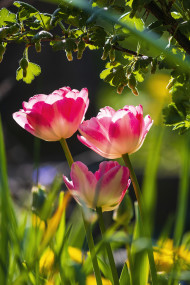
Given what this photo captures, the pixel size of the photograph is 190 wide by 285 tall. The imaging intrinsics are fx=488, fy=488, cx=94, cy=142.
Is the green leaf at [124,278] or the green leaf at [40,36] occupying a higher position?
the green leaf at [40,36]

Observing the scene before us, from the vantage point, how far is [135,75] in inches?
25.3

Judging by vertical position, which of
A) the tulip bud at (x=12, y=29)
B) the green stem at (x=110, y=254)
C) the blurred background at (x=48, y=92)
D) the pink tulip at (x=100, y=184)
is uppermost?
the tulip bud at (x=12, y=29)

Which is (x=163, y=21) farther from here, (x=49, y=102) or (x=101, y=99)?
(x=101, y=99)

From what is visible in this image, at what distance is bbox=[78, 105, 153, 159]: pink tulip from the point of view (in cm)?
55

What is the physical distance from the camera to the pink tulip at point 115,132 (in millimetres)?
549

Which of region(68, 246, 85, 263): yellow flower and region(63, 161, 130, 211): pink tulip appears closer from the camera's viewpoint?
region(63, 161, 130, 211): pink tulip

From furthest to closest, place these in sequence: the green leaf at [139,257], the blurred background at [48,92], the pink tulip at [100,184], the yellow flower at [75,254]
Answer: the blurred background at [48,92] → the yellow flower at [75,254] → the pink tulip at [100,184] → the green leaf at [139,257]

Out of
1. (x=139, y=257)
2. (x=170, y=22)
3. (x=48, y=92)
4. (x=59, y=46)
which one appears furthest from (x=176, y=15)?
(x=48, y=92)

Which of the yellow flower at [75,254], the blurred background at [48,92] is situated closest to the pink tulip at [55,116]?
the yellow flower at [75,254]

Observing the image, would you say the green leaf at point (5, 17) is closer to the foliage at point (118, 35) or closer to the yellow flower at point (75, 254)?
the foliage at point (118, 35)

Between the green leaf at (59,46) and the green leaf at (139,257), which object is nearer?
the green leaf at (139,257)

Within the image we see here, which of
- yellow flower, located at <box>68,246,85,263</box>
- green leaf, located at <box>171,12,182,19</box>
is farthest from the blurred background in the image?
green leaf, located at <box>171,12,182,19</box>

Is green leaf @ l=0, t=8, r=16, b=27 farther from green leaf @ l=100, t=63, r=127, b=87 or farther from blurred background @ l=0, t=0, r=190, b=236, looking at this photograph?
blurred background @ l=0, t=0, r=190, b=236

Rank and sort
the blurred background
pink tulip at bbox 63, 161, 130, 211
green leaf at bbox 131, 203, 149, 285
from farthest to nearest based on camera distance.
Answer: the blurred background → pink tulip at bbox 63, 161, 130, 211 → green leaf at bbox 131, 203, 149, 285
